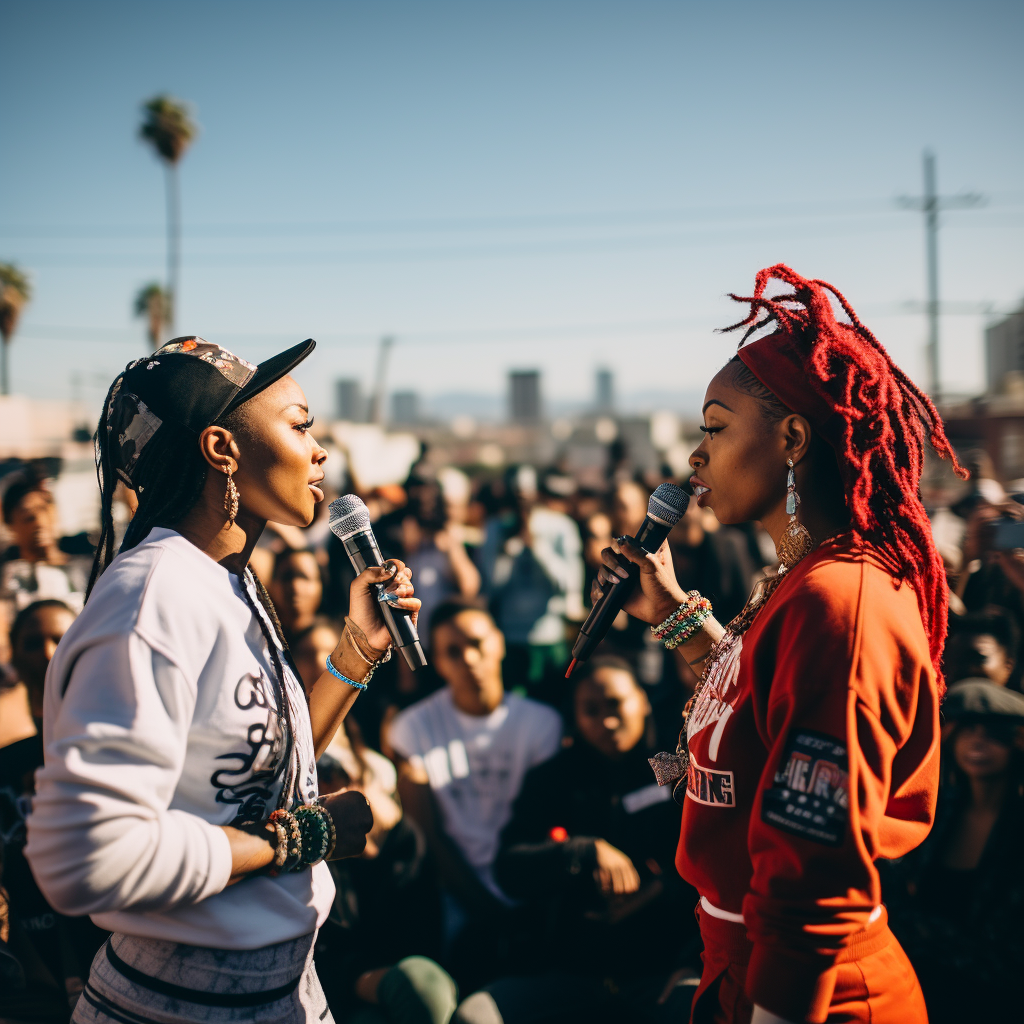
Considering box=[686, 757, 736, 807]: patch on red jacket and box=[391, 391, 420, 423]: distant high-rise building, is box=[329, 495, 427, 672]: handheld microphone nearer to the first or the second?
box=[686, 757, 736, 807]: patch on red jacket

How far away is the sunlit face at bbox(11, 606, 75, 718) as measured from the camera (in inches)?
123

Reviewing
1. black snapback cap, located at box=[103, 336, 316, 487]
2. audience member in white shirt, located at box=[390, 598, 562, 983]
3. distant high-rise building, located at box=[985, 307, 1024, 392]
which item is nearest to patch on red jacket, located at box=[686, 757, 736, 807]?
black snapback cap, located at box=[103, 336, 316, 487]

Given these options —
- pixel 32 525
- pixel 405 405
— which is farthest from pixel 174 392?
pixel 405 405

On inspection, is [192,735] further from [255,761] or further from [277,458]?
[277,458]

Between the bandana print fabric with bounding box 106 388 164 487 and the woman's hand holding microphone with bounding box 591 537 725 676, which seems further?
the woman's hand holding microphone with bounding box 591 537 725 676

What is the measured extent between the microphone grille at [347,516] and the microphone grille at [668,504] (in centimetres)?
74

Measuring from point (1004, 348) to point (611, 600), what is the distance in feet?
74.9

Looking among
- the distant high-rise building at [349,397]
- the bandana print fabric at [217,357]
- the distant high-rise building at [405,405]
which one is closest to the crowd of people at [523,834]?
the bandana print fabric at [217,357]

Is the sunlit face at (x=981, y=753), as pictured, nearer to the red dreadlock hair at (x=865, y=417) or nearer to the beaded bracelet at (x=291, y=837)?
the red dreadlock hair at (x=865, y=417)

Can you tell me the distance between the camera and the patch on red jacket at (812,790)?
3.97ft

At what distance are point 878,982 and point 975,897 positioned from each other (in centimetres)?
186

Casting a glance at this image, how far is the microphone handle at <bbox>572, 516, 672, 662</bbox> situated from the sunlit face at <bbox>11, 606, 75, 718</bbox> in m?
2.22

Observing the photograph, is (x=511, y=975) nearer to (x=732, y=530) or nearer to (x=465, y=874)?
(x=465, y=874)

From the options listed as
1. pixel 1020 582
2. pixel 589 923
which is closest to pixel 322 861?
pixel 589 923
